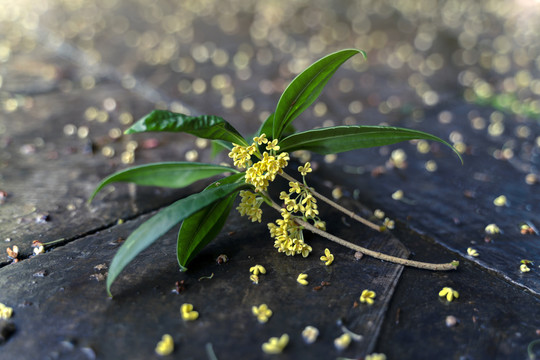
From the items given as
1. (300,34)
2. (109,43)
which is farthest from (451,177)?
(109,43)

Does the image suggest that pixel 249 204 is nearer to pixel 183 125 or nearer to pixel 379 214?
pixel 183 125

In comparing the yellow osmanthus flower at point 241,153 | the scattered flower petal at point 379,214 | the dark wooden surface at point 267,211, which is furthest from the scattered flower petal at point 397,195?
the yellow osmanthus flower at point 241,153

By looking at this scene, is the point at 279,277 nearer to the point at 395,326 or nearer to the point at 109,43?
the point at 395,326

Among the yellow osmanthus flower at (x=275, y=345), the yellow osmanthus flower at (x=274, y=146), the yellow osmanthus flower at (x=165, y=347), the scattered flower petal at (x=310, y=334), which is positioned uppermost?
the yellow osmanthus flower at (x=274, y=146)

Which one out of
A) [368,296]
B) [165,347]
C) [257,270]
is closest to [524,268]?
[368,296]

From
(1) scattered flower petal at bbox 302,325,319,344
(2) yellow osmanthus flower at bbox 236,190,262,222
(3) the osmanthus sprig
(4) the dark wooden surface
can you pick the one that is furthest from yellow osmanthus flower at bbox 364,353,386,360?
(2) yellow osmanthus flower at bbox 236,190,262,222

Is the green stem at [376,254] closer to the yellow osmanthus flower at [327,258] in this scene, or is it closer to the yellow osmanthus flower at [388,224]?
the yellow osmanthus flower at [327,258]
